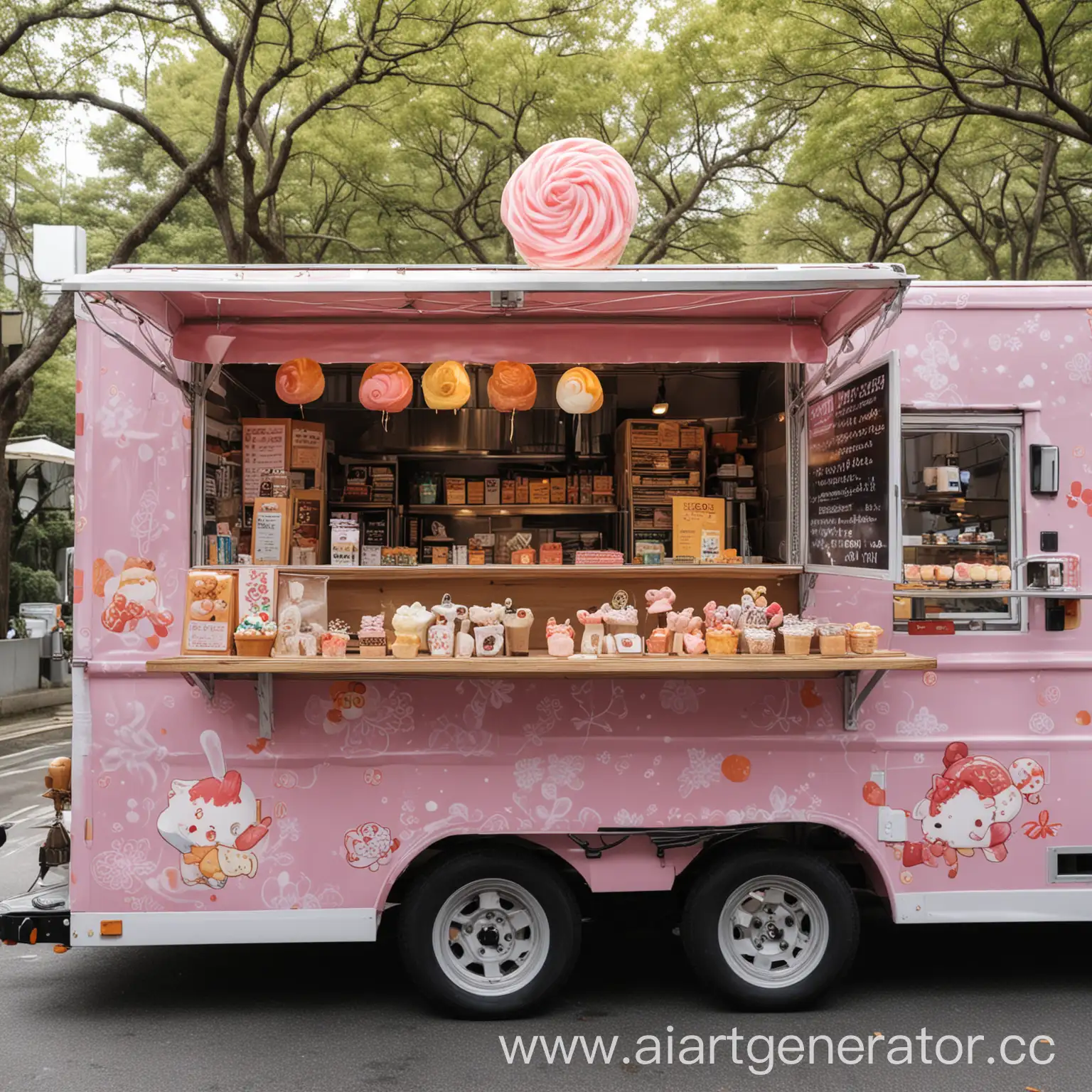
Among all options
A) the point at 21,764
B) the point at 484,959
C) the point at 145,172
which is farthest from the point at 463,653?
the point at 145,172

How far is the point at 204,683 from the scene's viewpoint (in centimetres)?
467

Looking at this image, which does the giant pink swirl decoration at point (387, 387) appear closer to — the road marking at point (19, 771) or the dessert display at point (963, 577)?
the dessert display at point (963, 577)

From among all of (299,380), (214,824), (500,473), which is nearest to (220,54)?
(500,473)

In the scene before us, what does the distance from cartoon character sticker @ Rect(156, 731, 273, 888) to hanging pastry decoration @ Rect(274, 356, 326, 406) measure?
174cm

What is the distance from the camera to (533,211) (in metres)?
4.91

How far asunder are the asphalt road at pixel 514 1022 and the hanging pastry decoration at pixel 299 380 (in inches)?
120

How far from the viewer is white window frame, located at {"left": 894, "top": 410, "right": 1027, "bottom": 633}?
4.99 metres

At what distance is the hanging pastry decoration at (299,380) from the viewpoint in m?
5.20

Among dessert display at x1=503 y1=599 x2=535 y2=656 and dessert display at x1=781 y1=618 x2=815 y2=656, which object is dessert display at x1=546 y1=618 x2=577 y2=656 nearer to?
dessert display at x1=503 y1=599 x2=535 y2=656

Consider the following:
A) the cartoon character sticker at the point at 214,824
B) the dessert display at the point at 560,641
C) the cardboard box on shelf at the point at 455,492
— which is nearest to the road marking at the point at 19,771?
the cardboard box on shelf at the point at 455,492

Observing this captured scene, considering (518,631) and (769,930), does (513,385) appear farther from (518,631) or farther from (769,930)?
(769,930)

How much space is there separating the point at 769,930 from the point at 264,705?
8.52ft

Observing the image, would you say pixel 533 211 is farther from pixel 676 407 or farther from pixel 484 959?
pixel 676 407

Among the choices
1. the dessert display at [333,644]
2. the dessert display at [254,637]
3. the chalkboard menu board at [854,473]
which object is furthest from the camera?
the dessert display at [333,644]
